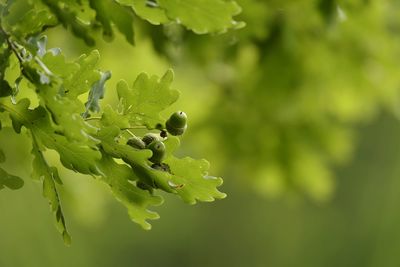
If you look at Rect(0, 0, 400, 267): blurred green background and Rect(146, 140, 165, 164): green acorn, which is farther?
Rect(0, 0, 400, 267): blurred green background

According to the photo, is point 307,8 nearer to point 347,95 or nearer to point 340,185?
point 347,95

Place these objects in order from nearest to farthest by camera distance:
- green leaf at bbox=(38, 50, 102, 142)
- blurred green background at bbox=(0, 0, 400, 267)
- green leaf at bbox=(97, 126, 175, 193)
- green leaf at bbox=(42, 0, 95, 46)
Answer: green leaf at bbox=(38, 50, 102, 142) → green leaf at bbox=(97, 126, 175, 193) → green leaf at bbox=(42, 0, 95, 46) → blurred green background at bbox=(0, 0, 400, 267)

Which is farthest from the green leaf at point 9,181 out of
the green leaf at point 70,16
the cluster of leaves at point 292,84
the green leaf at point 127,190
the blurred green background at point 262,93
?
the cluster of leaves at point 292,84

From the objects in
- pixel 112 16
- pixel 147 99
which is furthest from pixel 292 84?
pixel 147 99

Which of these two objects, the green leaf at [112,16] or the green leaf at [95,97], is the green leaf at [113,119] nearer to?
the green leaf at [95,97]

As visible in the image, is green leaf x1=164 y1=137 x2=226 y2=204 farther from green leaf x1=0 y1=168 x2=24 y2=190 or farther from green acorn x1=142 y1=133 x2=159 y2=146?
green leaf x1=0 y1=168 x2=24 y2=190

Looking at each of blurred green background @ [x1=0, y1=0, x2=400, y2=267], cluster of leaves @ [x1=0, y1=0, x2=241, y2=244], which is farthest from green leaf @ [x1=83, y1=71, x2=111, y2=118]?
blurred green background @ [x1=0, y1=0, x2=400, y2=267]

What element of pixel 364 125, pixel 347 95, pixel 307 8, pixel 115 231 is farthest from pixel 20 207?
pixel 364 125

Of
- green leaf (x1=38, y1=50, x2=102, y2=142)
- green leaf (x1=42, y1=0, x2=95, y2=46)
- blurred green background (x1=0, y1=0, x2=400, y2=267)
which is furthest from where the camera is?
blurred green background (x1=0, y1=0, x2=400, y2=267)
